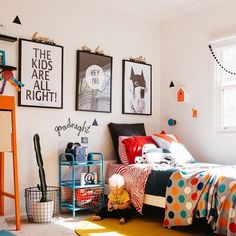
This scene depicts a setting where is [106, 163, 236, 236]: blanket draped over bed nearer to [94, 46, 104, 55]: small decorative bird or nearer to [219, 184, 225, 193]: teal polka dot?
[219, 184, 225, 193]: teal polka dot

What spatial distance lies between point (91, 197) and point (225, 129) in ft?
5.82

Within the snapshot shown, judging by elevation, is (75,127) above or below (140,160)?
above

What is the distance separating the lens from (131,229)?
128 inches

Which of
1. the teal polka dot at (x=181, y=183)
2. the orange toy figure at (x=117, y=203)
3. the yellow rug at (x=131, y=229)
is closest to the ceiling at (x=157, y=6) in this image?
the orange toy figure at (x=117, y=203)

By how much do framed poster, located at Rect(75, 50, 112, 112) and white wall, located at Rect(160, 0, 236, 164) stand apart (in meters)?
0.97

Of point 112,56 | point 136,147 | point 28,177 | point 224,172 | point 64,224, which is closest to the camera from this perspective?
point 224,172

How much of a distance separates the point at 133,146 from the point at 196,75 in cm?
131

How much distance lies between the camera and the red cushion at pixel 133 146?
4.03 m

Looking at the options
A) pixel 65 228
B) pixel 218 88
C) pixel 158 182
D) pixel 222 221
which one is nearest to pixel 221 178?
pixel 222 221

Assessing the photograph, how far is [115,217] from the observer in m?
3.59

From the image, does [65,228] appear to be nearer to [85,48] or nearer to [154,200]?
[154,200]

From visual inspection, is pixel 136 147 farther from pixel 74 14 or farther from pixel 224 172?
pixel 74 14

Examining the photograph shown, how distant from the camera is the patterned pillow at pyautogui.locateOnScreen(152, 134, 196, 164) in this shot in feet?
13.1

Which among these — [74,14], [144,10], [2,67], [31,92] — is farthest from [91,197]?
[144,10]
